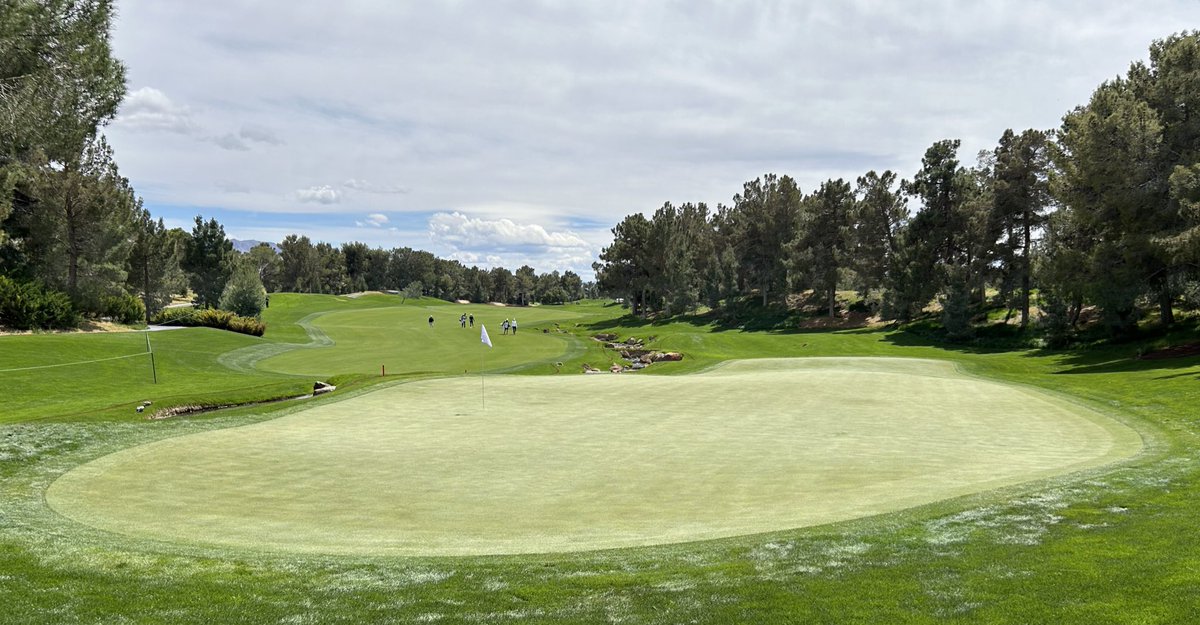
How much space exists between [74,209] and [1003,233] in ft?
284

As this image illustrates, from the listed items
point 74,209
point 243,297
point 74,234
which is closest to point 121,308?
point 74,234

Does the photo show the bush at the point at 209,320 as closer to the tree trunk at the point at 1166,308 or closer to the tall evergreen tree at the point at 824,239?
the tall evergreen tree at the point at 824,239

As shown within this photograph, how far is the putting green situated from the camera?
1064 cm

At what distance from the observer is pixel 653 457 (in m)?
15.5

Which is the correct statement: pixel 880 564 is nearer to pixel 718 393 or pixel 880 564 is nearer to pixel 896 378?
pixel 718 393

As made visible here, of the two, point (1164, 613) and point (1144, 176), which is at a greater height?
point (1144, 176)

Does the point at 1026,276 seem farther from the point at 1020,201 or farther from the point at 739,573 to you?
the point at 739,573

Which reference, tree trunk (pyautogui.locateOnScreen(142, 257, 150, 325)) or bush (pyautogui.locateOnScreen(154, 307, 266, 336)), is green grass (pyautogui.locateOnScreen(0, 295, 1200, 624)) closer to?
bush (pyautogui.locateOnScreen(154, 307, 266, 336))

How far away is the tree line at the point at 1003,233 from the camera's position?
3628 cm

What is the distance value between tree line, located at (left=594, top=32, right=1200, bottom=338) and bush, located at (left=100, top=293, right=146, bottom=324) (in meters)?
71.2

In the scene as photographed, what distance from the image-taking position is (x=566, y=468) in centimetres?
1455

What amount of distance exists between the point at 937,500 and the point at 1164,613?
18.5ft

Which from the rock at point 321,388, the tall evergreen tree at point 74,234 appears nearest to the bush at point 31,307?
the tall evergreen tree at point 74,234

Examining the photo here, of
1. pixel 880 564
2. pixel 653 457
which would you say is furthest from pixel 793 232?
pixel 880 564
